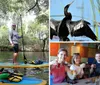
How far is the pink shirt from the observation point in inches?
88.0

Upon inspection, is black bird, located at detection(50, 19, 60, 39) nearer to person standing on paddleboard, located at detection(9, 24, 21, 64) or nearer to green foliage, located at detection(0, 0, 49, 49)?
green foliage, located at detection(0, 0, 49, 49)

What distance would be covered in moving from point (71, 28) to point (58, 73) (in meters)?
0.42

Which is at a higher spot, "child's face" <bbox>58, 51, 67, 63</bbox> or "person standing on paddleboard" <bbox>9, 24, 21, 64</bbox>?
"person standing on paddleboard" <bbox>9, 24, 21, 64</bbox>

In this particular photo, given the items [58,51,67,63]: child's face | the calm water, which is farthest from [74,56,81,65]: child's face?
the calm water

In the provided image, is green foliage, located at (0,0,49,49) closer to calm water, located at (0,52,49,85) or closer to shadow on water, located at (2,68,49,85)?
calm water, located at (0,52,49,85)

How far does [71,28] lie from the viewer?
2285mm

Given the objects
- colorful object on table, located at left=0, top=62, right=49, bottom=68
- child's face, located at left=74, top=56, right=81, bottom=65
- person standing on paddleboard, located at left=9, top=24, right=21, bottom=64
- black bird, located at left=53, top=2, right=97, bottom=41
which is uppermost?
black bird, located at left=53, top=2, right=97, bottom=41

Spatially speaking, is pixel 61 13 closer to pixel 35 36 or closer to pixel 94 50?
pixel 35 36

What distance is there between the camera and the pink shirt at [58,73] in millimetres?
2234

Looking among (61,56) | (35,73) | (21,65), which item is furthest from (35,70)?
(61,56)

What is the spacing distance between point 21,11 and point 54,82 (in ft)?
2.25

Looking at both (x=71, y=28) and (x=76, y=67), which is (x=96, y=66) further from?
(x=71, y=28)

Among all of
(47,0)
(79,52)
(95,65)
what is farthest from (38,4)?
(95,65)

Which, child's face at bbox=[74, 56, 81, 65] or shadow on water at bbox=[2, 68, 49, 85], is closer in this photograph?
shadow on water at bbox=[2, 68, 49, 85]
